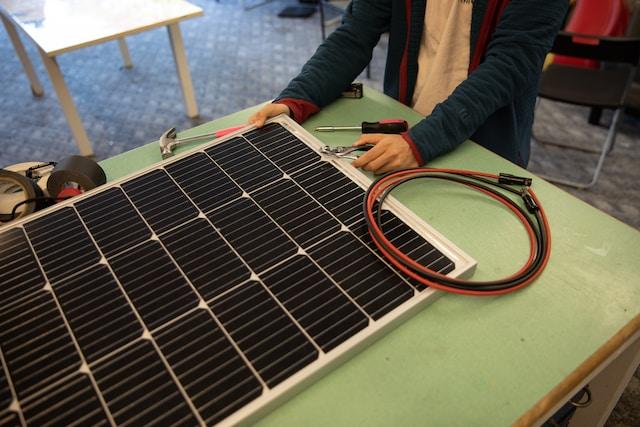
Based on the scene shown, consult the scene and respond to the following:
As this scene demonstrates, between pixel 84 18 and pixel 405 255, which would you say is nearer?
pixel 405 255

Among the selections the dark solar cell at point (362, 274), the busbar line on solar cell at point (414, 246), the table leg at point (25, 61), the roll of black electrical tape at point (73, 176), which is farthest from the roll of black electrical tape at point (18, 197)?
the table leg at point (25, 61)

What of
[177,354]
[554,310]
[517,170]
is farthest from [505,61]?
[177,354]

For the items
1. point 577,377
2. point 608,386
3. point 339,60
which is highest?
point 339,60

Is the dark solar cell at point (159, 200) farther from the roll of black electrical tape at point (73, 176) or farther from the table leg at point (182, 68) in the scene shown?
the table leg at point (182, 68)

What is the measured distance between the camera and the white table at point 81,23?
97.8 inches

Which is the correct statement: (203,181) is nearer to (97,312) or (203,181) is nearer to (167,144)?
(167,144)

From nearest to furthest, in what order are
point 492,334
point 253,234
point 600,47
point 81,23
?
point 492,334
point 253,234
point 600,47
point 81,23

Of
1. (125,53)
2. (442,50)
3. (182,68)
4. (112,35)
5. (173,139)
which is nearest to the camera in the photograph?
(173,139)

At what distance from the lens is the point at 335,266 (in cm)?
80

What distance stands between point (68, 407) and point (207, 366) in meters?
0.19

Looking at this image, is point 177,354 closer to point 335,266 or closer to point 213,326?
point 213,326

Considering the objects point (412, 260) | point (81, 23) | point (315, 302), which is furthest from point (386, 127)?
point (81, 23)

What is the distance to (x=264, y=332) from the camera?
27.6 inches

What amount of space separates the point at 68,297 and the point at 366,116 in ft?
2.83
